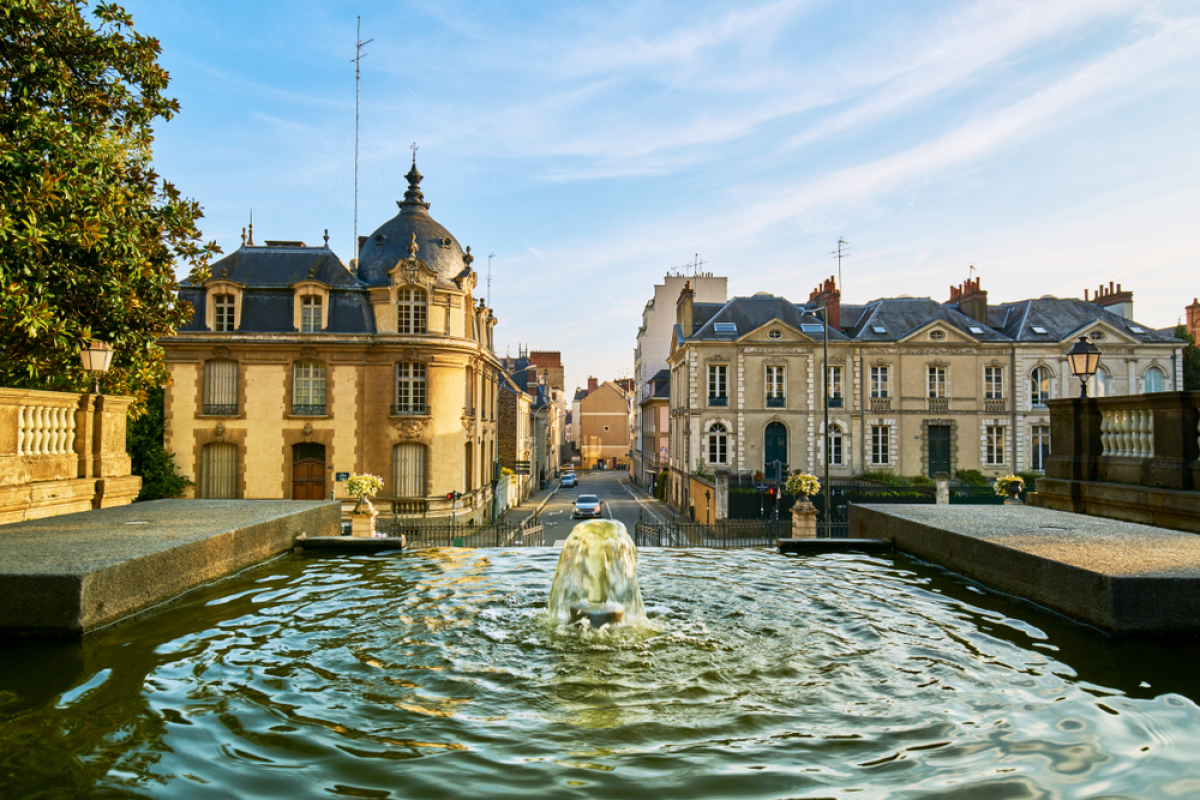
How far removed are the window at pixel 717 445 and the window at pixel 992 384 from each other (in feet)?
53.7

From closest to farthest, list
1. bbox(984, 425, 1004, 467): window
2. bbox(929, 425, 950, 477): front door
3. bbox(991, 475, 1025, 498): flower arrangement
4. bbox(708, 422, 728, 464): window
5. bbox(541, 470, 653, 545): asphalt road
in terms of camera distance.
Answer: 1. bbox(991, 475, 1025, 498): flower arrangement
2. bbox(541, 470, 653, 545): asphalt road
3. bbox(708, 422, 728, 464): window
4. bbox(929, 425, 950, 477): front door
5. bbox(984, 425, 1004, 467): window

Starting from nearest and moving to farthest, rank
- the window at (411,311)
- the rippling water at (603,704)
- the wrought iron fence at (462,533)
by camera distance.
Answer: the rippling water at (603,704), the wrought iron fence at (462,533), the window at (411,311)

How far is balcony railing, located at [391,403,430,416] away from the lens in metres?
32.2

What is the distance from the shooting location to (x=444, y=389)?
3278cm

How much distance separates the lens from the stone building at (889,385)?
42344 mm

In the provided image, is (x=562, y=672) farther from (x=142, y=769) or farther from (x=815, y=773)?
(x=142, y=769)

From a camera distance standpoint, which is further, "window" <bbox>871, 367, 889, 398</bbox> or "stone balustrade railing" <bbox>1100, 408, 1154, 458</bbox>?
"window" <bbox>871, 367, 889, 398</bbox>

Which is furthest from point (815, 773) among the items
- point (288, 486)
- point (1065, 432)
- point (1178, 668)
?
point (288, 486)

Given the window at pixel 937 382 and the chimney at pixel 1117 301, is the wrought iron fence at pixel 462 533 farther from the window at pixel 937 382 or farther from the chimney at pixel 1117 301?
the chimney at pixel 1117 301

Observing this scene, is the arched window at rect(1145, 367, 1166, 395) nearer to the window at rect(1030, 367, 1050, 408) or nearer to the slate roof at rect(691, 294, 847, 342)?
the window at rect(1030, 367, 1050, 408)

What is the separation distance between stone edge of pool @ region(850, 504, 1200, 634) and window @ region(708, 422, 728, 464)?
2934 centimetres

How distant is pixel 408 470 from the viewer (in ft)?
106

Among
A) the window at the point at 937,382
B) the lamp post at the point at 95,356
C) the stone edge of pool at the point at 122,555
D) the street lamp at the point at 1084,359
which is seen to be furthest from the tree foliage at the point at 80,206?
the window at the point at 937,382

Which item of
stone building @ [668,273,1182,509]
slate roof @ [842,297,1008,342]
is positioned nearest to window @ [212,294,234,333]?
stone building @ [668,273,1182,509]
